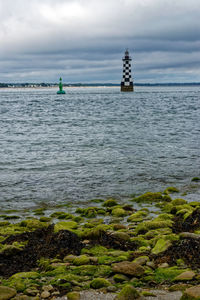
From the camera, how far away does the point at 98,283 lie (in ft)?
12.7

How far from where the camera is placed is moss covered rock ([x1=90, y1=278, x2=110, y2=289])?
387 centimetres

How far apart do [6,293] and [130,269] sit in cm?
138

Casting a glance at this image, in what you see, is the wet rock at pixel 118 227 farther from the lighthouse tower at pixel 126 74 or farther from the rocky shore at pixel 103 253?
the lighthouse tower at pixel 126 74

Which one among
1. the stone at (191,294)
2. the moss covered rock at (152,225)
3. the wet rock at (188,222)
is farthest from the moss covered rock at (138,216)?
the stone at (191,294)

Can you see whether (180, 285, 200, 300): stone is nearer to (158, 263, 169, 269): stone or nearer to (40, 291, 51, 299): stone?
(158, 263, 169, 269): stone

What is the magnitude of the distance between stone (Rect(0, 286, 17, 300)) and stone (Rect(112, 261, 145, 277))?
1161mm

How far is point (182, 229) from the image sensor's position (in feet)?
19.8

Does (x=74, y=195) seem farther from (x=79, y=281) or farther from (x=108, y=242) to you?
(x=79, y=281)

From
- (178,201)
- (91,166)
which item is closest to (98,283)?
(178,201)

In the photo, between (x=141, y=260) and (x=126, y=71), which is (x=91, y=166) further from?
(x=126, y=71)

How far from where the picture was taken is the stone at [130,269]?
4117 mm

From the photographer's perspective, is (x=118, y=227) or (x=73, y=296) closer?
(x=73, y=296)

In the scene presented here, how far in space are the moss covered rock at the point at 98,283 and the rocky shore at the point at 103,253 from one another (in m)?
0.01

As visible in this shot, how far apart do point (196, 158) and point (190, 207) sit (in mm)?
6029
